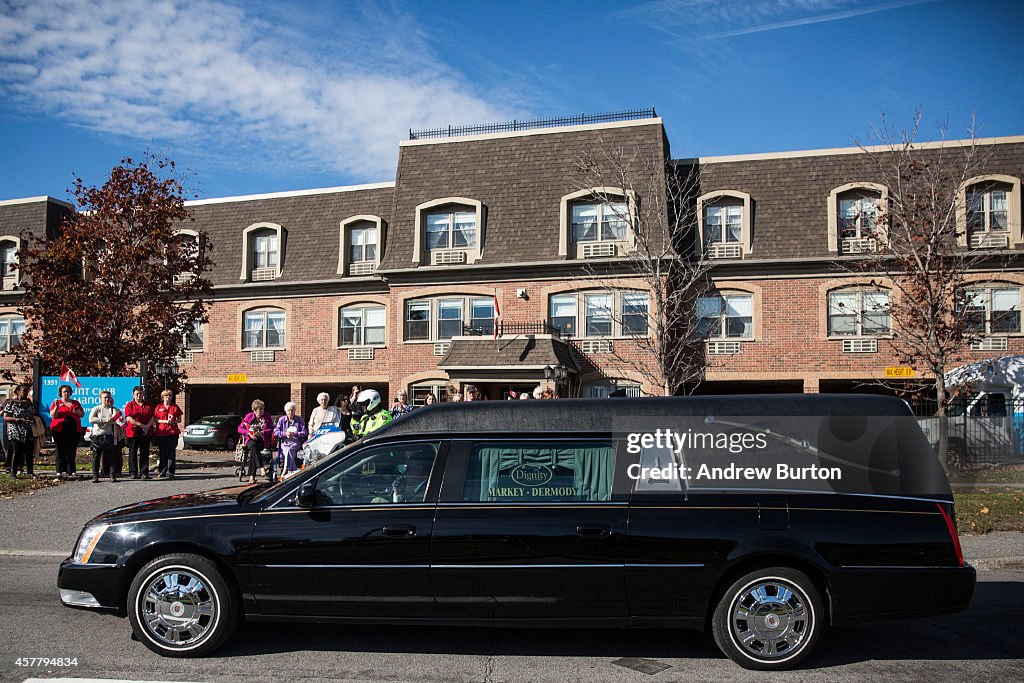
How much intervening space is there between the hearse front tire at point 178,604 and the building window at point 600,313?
21.5 m

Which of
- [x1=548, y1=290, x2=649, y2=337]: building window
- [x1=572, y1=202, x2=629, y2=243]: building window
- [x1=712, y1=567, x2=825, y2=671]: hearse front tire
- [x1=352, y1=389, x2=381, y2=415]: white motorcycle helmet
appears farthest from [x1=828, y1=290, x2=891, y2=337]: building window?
[x1=712, y1=567, x2=825, y2=671]: hearse front tire

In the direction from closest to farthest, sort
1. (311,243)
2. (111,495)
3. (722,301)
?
(111,495)
(722,301)
(311,243)

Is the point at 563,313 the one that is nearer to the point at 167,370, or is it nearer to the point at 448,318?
the point at 448,318

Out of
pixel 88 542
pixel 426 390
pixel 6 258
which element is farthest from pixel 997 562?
pixel 6 258

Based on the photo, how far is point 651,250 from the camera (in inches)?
992

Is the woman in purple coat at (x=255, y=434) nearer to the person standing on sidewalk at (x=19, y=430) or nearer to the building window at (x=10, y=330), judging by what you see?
the person standing on sidewalk at (x=19, y=430)

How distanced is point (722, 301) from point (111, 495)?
18852 millimetres

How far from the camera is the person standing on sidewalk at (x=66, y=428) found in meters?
14.5

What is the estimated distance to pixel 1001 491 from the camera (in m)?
14.3

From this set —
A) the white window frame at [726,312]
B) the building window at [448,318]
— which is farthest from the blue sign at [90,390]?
the white window frame at [726,312]

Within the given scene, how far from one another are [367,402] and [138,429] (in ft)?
13.1

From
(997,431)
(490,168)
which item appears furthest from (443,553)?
(490,168)

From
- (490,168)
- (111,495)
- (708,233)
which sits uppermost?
(490,168)

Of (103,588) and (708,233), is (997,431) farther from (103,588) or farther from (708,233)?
(103,588)
